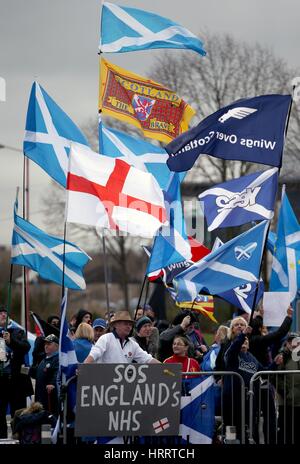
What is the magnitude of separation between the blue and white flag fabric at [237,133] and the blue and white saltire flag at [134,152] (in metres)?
3.13

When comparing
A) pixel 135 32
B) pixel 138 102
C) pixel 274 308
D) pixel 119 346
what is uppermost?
pixel 135 32

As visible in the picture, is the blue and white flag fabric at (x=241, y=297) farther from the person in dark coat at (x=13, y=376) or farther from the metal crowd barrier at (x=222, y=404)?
the person in dark coat at (x=13, y=376)

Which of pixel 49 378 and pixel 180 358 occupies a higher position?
pixel 180 358

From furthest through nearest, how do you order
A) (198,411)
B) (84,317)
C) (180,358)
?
(84,317) < (180,358) < (198,411)

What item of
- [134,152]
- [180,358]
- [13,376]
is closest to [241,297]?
[180,358]

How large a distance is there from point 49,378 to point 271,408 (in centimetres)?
257

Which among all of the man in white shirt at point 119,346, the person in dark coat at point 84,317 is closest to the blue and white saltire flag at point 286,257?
the person in dark coat at point 84,317

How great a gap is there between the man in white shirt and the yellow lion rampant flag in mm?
5652

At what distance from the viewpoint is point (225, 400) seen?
40.4 feet

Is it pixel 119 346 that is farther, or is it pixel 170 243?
pixel 170 243

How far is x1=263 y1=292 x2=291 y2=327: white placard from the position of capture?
1388 centimetres

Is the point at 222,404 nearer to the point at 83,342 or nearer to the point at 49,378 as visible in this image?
the point at 83,342

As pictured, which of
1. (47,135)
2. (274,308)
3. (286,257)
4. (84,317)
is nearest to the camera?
(274,308)

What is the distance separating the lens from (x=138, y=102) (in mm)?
17172
